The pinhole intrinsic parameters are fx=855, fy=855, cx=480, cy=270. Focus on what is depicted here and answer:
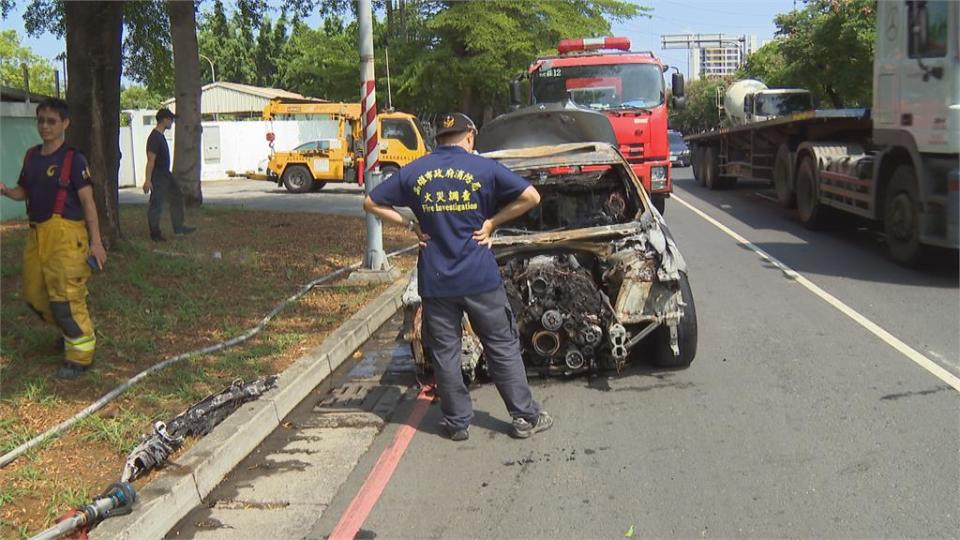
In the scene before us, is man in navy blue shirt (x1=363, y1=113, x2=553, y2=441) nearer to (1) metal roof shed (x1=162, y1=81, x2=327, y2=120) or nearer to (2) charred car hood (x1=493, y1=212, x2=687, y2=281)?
(2) charred car hood (x1=493, y1=212, x2=687, y2=281)

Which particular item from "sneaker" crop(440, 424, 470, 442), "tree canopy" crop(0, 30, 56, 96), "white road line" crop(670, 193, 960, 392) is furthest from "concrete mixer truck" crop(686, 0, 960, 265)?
"tree canopy" crop(0, 30, 56, 96)

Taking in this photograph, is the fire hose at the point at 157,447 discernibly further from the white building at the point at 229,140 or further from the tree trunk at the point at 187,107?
the white building at the point at 229,140

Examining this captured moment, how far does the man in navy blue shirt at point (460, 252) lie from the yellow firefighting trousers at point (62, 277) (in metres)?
2.19

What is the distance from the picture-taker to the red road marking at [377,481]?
13.5 ft

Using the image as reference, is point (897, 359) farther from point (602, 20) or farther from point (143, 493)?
point (602, 20)

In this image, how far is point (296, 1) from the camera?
1525cm

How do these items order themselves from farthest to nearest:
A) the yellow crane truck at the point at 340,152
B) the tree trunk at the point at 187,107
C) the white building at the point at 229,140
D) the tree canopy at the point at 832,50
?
the white building at the point at 229,140 < the tree canopy at the point at 832,50 < the yellow crane truck at the point at 340,152 < the tree trunk at the point at 187,107

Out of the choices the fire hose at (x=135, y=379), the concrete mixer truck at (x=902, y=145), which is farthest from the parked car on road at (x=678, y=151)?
the fire hose at (x=135, y=379)

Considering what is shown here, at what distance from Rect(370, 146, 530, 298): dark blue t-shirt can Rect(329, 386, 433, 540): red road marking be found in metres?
0.94

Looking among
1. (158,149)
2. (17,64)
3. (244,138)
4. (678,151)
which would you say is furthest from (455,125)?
(17,64)

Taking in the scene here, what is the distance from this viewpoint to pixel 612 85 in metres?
14.6

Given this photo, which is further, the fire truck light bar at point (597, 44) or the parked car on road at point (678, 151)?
the parked car on road at point (678, 151)

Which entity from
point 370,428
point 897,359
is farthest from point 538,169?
point 897,359

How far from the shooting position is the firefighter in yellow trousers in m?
5.72
